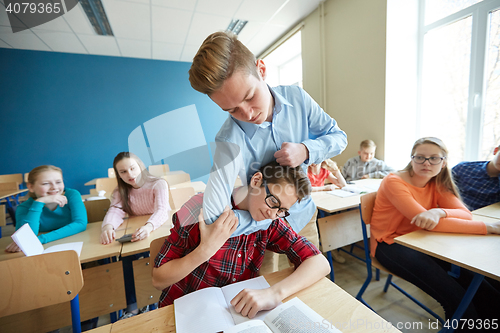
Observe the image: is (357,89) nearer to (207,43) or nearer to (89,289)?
(207,43)

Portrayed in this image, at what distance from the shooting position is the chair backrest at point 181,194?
0.72 metres

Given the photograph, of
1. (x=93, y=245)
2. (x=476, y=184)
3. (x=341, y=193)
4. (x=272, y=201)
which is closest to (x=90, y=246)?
(x=93, y=245)

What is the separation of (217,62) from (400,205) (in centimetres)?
139

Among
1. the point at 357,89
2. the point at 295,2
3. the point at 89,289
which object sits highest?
the point at 295,2

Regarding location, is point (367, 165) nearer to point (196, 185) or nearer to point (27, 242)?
point (196, 185)

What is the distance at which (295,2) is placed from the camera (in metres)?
3.23

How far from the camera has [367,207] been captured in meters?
1.59

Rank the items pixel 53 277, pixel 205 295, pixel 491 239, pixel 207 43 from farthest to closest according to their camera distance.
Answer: pixel 491 239, pixel 53 277, pixel 205 295, pixel 207 43

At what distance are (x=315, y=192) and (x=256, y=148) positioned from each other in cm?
180

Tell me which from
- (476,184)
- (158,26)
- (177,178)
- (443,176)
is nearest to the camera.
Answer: (177,178)

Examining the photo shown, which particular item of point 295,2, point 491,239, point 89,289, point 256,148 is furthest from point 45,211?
point 295,2

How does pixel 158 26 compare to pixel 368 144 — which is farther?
pixel 158 26

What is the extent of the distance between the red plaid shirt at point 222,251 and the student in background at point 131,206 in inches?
24.6

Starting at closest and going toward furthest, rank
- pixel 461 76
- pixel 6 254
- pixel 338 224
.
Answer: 1. pixel 6 254
2. pixel 338 224
3. pixel 461 76
